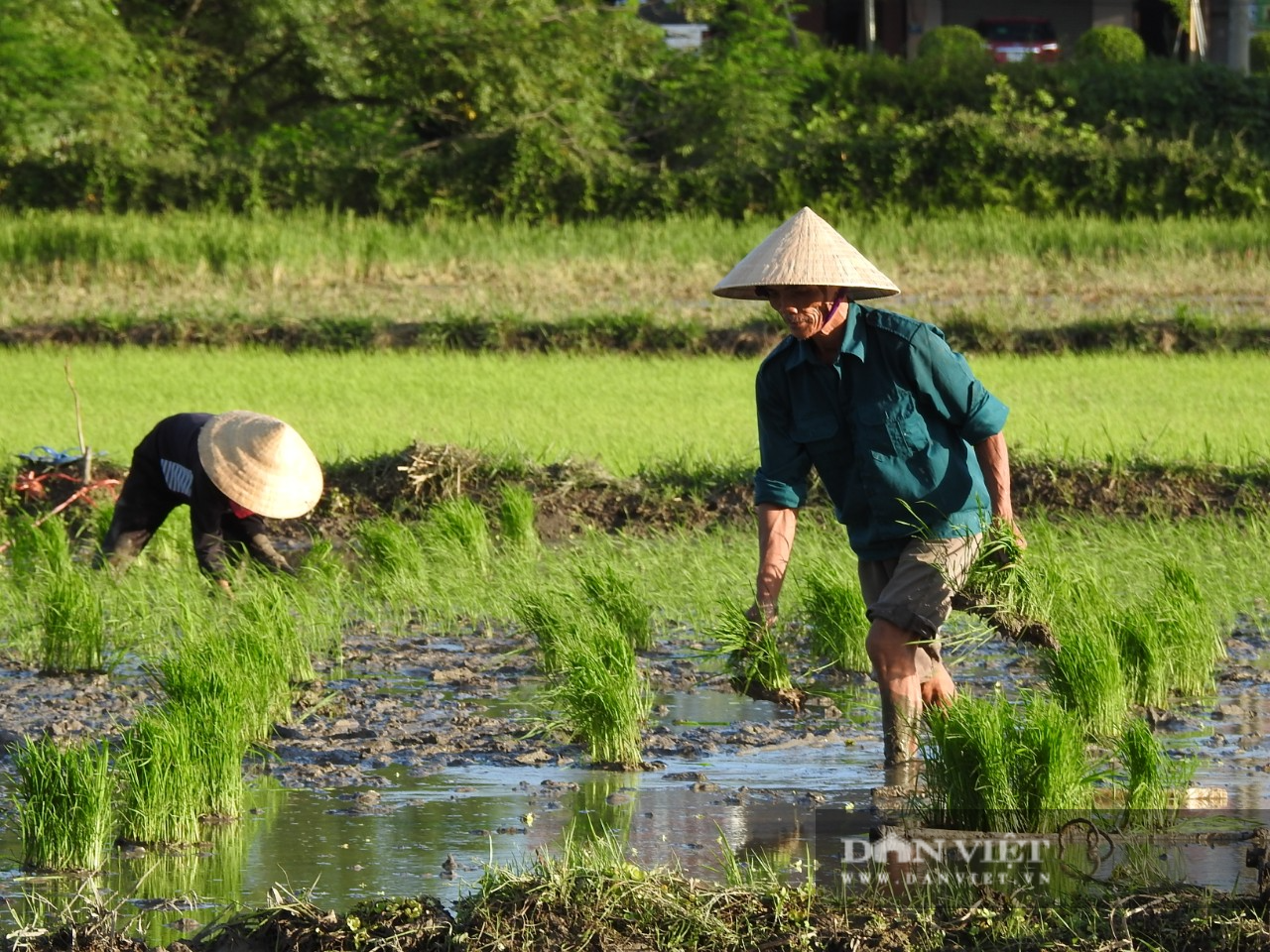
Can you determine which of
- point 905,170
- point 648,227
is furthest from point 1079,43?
point 648,227

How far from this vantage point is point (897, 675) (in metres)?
4.68

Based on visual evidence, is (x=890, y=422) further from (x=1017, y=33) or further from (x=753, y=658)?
(x=1017, y=33)

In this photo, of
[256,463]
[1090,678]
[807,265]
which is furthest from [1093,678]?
[256,463]

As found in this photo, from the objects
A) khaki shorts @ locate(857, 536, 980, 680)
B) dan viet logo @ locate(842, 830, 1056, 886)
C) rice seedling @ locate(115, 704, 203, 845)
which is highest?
khaki shorts @ locate(857, 536, 980, 680)

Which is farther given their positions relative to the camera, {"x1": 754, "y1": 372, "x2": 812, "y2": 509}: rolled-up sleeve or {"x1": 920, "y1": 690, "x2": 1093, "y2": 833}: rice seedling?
{"x1": 754, "y1": 372, "x2": 812, "y2": 509}: rolled-up sleeve

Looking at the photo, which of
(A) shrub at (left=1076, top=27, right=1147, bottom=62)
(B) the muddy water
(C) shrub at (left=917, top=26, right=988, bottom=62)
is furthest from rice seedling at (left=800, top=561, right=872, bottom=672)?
(A) shrub at (left=1076, top=27, right=1147, bottom=62)

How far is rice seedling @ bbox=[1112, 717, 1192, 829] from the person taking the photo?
4.33m

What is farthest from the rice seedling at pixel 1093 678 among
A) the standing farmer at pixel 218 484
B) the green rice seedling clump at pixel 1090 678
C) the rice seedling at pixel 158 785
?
the standing farmer at pixel 218 484

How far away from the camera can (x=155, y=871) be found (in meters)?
4.20

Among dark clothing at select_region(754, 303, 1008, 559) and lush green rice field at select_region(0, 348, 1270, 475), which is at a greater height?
dark clothing at select_region(754, 303, 1008, 559)

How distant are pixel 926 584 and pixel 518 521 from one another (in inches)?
162

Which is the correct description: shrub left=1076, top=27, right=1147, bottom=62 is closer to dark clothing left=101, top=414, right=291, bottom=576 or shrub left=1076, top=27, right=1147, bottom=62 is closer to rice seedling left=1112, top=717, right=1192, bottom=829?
dark clothing left=101, top=414, right=291, bottom=576

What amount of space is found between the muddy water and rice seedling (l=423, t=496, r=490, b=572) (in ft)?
4.69

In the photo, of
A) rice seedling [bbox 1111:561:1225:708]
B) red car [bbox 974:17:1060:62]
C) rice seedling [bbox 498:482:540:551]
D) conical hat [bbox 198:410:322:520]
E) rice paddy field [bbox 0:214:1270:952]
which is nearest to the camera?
rice paddy field [bbox 0:214:1270:952]
